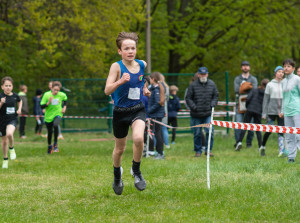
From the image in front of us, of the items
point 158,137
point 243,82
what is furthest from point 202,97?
point 243,82

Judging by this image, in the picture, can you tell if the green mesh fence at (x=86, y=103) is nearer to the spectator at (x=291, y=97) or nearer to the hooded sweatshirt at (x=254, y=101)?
the hooded sweatshirt at (x=254, y=101)

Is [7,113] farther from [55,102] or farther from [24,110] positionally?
[24,110]

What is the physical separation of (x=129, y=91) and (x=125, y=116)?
34 cm

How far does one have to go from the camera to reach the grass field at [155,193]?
5.54 m

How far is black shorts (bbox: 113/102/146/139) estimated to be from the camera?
6.46 metres

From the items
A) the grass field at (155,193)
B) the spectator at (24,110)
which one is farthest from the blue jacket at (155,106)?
the spectator at (24,110)

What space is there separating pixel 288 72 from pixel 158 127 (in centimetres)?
334

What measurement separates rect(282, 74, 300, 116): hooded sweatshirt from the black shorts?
13.7 ft

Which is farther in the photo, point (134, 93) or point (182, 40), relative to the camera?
point (182, 40)

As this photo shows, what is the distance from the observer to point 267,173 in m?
8.34

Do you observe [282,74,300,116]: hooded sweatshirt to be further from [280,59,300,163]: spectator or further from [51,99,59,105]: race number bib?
[51,99,59,105]: race number bib

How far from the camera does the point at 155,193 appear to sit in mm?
6707

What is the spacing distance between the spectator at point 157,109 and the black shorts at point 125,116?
16.0 ft

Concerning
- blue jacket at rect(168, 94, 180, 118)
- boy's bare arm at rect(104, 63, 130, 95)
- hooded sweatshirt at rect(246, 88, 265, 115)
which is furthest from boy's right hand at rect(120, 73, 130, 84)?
blue jacket at rect(168, 94, 180, 118)
